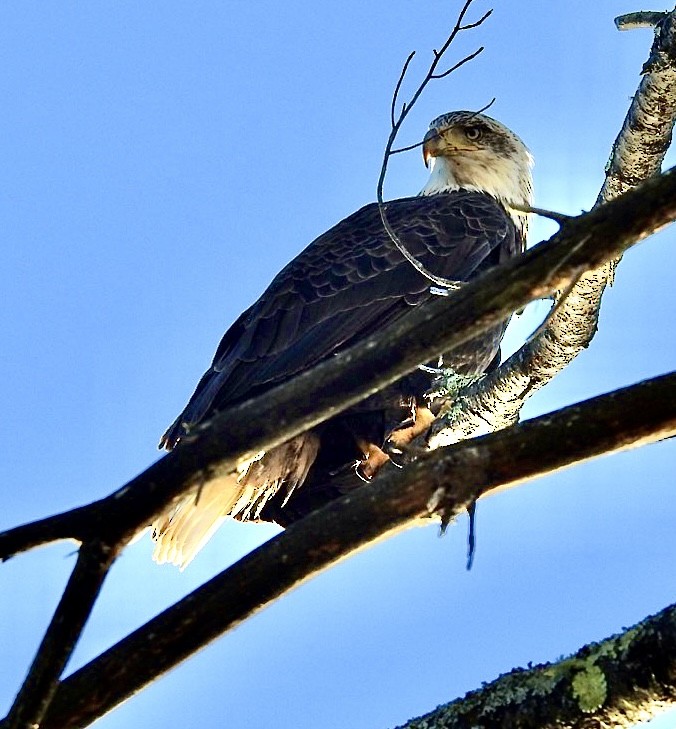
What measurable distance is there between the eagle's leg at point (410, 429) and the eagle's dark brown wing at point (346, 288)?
0.43 m

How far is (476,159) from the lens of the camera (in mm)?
7191

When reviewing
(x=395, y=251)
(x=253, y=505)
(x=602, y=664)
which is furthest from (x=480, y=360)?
(x=602, y=664)

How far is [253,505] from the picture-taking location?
546cm

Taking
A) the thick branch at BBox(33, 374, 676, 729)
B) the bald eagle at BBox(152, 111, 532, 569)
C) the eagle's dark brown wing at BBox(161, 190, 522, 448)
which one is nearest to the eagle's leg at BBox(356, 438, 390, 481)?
the bald eagle at BBox(152, 111, 532, 569)

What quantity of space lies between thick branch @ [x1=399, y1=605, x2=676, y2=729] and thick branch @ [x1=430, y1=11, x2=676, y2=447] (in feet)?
6.13

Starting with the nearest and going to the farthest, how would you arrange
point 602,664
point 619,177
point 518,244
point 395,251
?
point 602,664 → point 619,177 → point 395,251 → point 518,244

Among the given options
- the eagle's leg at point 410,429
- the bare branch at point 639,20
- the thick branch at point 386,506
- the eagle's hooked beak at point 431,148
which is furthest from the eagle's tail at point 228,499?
the thick branch at point 386,506

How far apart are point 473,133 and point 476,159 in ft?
0.92

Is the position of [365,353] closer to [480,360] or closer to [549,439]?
[549,439]

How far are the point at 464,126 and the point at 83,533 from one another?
5569mm

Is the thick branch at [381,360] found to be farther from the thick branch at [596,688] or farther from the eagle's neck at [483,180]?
the eagle's neck at [483,180]

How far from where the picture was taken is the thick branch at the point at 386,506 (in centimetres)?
215

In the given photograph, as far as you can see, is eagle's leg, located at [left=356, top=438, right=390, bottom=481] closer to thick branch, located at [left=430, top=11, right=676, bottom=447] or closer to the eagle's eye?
thick branch, located at [left=430, top=11, right=676, bottom=447]

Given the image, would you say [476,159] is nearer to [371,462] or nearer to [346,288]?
[346,288]
